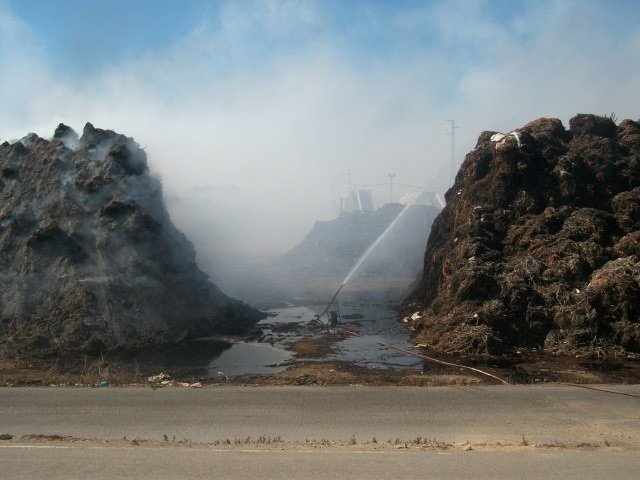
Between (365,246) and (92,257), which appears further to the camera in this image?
(365,246)

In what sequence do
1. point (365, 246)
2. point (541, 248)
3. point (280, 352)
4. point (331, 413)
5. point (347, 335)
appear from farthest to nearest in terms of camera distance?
point (365, 246) → point (347, 335) → point (541, 248) → point (280, 352) → point (331, 413)

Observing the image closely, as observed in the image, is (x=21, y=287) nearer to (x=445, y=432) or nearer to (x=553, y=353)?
(x=445, y=432)

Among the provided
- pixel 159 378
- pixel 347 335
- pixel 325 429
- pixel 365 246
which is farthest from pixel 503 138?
pixel 365 246

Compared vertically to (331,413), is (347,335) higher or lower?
higher

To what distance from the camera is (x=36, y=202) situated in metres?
22.8

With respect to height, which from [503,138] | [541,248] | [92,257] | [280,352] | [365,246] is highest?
[503,138]

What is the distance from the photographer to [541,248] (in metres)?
20.6

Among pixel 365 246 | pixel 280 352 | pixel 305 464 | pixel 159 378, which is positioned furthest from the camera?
pixel 365 246

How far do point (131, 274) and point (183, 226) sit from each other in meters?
47.3

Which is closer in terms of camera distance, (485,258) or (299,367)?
(299,367)

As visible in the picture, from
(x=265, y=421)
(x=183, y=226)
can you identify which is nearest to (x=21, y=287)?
(x=265, y=421)

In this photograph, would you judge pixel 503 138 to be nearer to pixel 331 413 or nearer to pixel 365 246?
pixel 331 413

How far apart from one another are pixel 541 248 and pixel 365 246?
136 ft

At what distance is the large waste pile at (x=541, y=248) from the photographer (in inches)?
685
